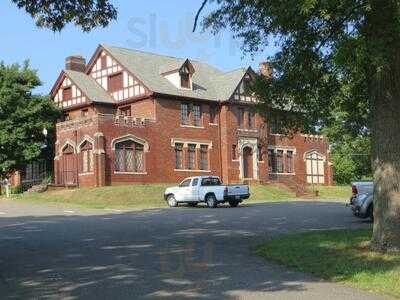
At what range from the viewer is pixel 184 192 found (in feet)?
117

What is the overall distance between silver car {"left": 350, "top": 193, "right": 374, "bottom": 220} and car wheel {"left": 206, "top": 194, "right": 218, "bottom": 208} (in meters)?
13.2

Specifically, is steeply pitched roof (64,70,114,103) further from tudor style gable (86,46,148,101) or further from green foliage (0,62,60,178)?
green foliage (0,62,60,178)

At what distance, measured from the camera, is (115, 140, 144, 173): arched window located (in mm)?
45594

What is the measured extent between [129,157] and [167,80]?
806 cm

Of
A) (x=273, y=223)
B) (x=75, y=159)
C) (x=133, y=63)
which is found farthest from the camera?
(x=133, y=63)

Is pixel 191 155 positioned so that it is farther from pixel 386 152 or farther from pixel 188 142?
pixel 386 152

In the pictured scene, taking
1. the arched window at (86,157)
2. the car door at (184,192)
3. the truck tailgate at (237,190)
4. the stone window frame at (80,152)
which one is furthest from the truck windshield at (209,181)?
the arched window at (86,157)

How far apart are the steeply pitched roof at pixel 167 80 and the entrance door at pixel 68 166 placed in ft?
23.8

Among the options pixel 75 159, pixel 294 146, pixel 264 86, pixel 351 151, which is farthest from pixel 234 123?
pixel 264 86

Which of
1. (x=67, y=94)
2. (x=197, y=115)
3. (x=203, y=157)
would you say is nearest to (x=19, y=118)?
(x=67, y=94)

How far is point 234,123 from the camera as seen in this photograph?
5344 cm

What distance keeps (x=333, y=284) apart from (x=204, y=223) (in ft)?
37.8

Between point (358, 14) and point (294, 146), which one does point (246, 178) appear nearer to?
point (294, 146)

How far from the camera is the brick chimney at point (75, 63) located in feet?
183
